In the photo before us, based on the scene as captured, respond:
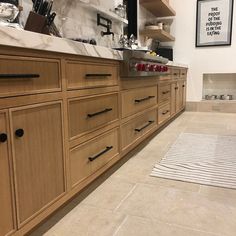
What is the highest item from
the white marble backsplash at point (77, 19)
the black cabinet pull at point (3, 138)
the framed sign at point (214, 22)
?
the framed sign at point (214, 22)

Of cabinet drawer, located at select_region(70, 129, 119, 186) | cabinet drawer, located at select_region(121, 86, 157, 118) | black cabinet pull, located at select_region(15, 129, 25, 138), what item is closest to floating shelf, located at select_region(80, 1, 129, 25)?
cabinet drawer, located at select_region(121, 86, 157, 118)

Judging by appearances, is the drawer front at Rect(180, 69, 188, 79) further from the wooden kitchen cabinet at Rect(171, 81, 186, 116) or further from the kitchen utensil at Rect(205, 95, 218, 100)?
the kitchen utensil at Rect(205, 95, 218, 100)

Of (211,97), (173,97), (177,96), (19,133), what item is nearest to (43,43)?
(19,133)

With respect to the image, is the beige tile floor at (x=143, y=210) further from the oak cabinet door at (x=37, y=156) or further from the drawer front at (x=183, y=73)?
the drawer front at (x=183, y=73)

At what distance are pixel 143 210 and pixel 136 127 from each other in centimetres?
99

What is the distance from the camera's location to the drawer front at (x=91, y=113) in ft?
4.44

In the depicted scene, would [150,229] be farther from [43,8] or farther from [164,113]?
[164,113]

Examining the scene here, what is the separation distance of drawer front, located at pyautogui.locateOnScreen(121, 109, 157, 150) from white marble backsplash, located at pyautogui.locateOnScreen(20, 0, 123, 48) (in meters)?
0.94

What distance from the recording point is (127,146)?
2.11 m

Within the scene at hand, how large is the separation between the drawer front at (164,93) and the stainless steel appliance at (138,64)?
1.45 ft

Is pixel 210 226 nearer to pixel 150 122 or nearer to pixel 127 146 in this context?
pixel 127 146

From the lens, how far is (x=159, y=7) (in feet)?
13.7

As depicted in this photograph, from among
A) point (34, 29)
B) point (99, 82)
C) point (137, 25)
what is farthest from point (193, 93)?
point (34, 29)

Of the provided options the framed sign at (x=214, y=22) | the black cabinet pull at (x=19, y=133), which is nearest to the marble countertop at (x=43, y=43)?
the black cabinet pull at (x=19, y=133)
